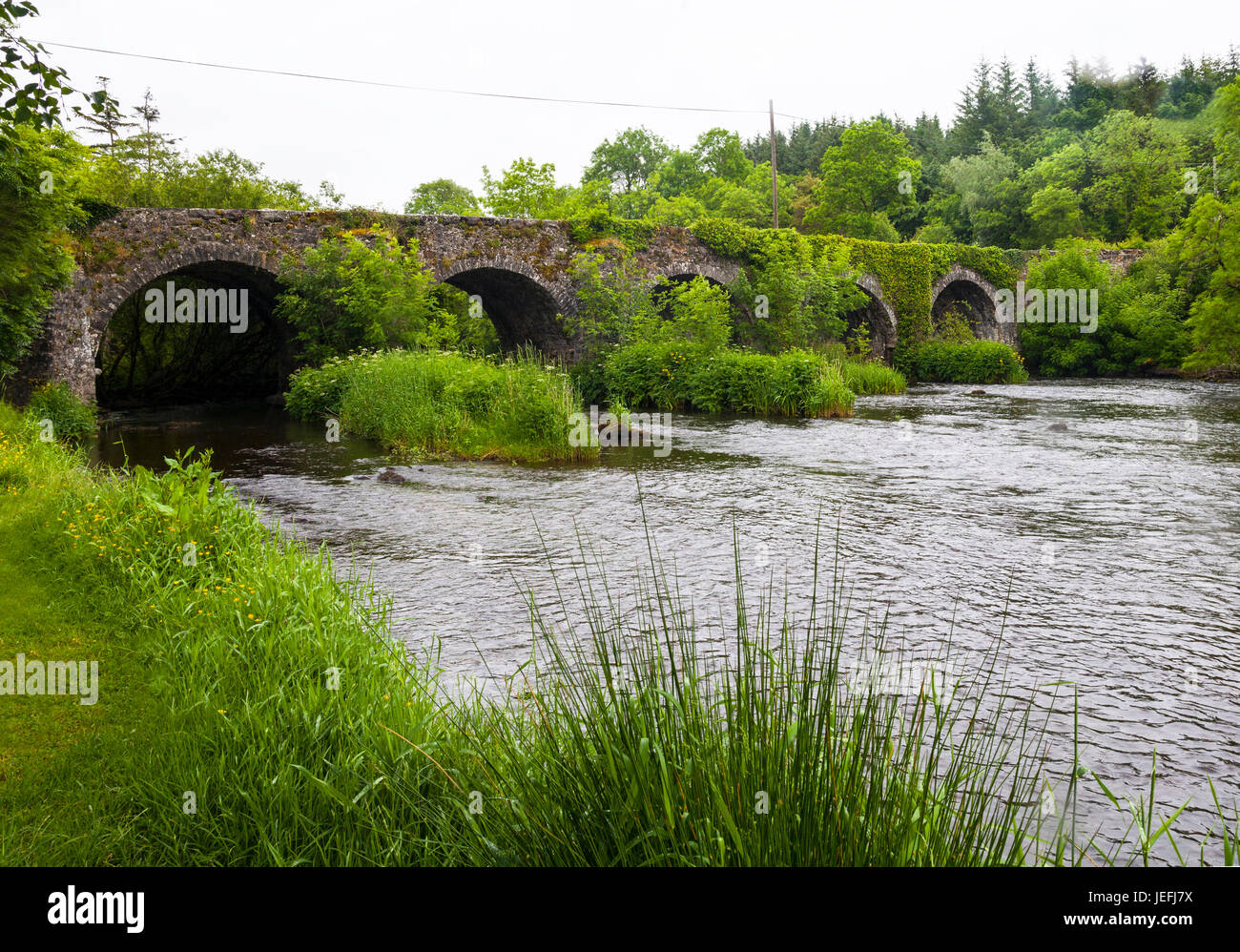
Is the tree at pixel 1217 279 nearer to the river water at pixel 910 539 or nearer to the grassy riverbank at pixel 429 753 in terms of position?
the river water at pixel 910 539

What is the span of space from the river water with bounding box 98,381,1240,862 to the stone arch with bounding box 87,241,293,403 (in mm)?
4528

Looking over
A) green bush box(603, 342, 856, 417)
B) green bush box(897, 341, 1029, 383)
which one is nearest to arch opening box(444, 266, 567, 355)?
green bush box(603, 342, 856, 417)

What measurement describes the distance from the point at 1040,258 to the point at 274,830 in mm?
41912

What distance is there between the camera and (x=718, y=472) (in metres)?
11.6

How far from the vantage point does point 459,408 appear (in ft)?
47.0

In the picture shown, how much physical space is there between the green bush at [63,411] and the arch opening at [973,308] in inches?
1181

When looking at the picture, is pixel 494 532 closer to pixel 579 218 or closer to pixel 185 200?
pixel 579 218

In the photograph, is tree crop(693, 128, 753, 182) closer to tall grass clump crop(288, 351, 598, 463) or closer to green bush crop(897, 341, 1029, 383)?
green bush crop(897, 341, 1029, 383)

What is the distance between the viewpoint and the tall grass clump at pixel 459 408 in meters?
13.1

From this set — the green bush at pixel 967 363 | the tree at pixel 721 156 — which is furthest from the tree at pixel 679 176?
the green bush at pixel 967 363

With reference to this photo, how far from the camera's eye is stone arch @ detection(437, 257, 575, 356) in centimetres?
2377

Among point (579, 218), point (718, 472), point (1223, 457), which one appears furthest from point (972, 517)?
point (579, 218)

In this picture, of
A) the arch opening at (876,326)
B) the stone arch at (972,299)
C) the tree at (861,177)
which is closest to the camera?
the arch opening at (876,326)
